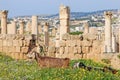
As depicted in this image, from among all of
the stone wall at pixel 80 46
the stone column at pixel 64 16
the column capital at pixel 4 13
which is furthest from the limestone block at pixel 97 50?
the column capital at pixel 4 13

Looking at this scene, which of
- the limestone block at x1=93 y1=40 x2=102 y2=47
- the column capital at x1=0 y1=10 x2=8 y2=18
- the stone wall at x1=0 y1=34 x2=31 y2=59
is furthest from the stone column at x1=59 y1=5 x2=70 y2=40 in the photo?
the column capital at x1=0 y1=10 x2=8 y2=18

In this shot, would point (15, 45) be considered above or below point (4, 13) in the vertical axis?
below

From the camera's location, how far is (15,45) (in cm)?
2683

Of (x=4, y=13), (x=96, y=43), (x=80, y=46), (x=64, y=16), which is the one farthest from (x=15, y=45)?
(x=4, y=13)

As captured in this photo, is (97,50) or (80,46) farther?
(80,46)

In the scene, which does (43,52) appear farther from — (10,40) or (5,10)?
(5,10)

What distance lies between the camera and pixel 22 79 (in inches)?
537

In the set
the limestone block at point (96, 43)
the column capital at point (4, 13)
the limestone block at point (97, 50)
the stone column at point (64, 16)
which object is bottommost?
the limestone block at point (97, 50)

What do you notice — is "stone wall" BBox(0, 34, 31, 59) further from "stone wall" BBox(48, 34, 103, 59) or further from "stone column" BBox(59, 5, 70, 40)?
→ "stone column" BBox(59, 5, 70, 40)

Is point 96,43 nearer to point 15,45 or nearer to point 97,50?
point 97,50

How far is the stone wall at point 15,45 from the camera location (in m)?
26.6

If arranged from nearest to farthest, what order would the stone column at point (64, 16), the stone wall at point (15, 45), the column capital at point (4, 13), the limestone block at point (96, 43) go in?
the limestone block at point (96, 43)
the stone wall at point (15, 45)
the stone column at point (64, 16)
the column capital at point (4, 13)

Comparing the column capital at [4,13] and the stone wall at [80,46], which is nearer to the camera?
the stone wall at [80,46]

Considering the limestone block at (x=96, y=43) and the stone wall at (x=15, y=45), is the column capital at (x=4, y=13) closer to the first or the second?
the stone wall at (x=15, y=45)
